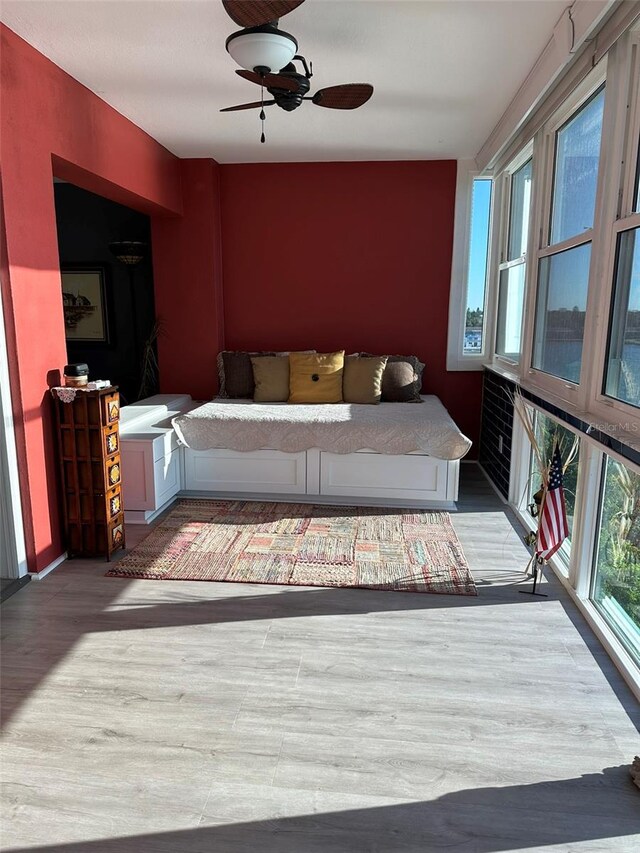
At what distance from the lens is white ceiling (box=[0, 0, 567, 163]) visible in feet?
8.58

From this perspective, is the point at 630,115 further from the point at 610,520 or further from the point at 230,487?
the point at 230,487

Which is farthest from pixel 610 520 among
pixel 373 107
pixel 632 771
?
pixel 373 107

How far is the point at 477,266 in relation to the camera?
531 cm

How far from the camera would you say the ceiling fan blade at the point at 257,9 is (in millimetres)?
1920

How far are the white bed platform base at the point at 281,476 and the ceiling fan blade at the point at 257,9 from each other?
258cm

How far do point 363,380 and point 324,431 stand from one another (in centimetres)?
92

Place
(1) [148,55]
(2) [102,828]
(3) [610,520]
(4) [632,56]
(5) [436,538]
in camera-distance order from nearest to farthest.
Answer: (2) [102,828] < (4) [632,56] < (3) [610,520] < (1) [148,55] < (5) [436,538]

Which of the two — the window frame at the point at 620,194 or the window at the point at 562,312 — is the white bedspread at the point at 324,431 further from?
the window frame at the point at 620,194

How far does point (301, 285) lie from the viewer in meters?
5.46

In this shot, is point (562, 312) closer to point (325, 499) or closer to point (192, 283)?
point (325, 499)

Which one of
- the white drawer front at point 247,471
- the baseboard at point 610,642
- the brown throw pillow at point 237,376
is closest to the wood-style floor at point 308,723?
the baseboard at point 610,642

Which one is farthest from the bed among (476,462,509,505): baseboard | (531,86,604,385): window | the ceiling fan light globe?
the ceiling fan light globe

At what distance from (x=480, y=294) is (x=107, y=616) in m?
4.20

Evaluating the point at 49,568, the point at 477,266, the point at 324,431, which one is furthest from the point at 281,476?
the point at 477,266
